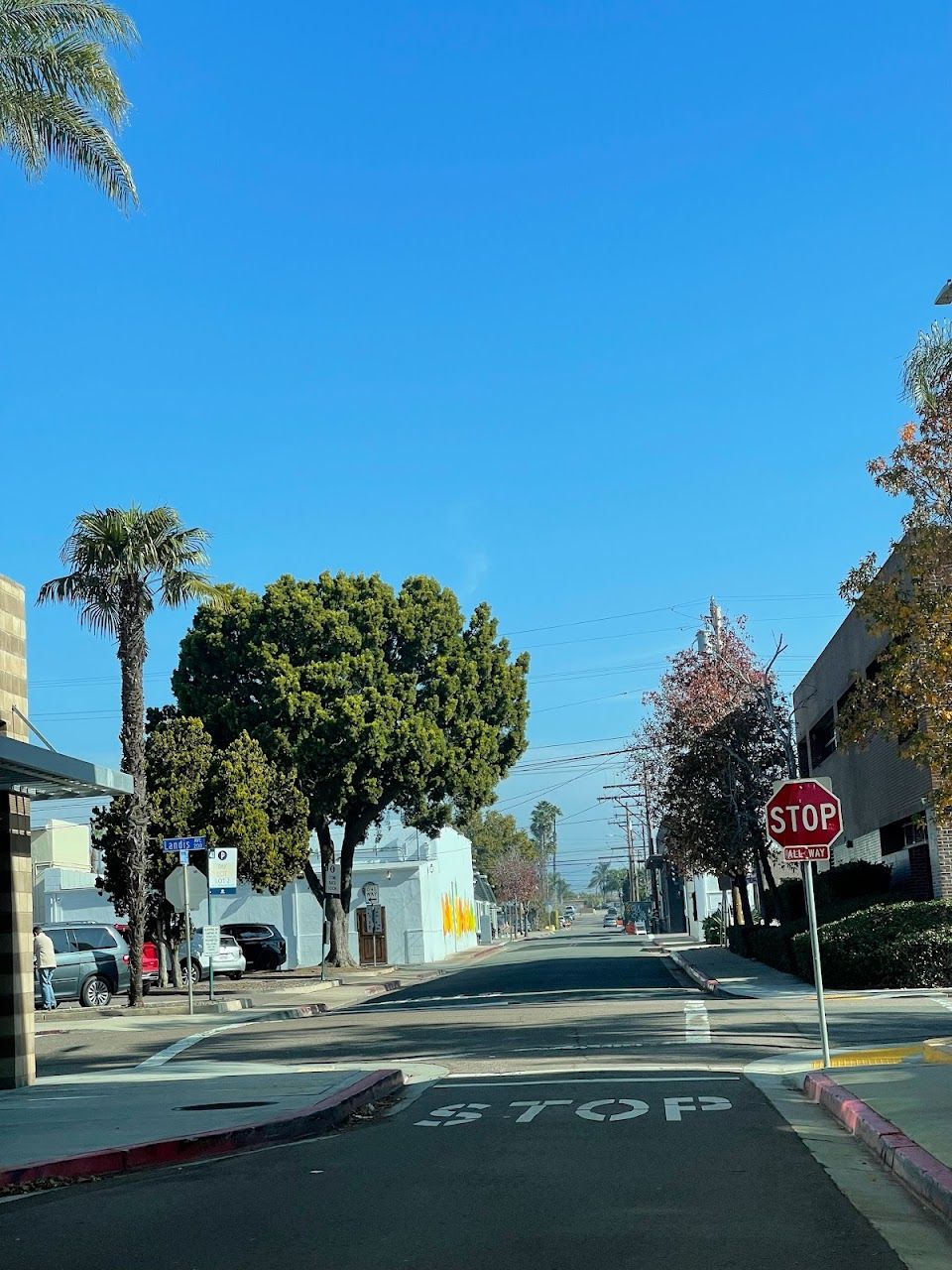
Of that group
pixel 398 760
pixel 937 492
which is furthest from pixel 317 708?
pixel 937 492

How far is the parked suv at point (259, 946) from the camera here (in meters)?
50.8

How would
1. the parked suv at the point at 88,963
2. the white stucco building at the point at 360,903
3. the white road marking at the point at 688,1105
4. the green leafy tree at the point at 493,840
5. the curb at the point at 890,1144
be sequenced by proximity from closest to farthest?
the curb at the point at 890,1144
the white road marking at the point at 688,1105
the parked suv at the point at 88,963
the white stucco building at the point at 360,903
the green leafy tree at the point at 493,840

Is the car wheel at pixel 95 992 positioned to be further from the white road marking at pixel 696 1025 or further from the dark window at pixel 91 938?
the white road marking at pixel 696 1025

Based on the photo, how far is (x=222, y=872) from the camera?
102 feet

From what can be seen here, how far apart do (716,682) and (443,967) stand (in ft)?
61.5

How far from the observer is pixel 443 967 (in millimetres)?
52156

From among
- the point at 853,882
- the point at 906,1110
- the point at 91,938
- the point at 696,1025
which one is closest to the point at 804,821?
the point at 906,1110

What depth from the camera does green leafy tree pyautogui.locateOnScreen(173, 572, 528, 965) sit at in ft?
148

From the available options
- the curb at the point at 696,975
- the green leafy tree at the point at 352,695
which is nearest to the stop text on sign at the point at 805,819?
the curb at the point at 696,975

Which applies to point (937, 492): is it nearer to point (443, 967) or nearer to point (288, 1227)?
point (288, 1227)

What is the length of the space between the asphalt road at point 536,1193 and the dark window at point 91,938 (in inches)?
779

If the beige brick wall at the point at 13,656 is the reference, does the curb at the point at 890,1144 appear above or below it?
below

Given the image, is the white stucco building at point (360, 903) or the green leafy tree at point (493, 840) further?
the green leafy tree at point (493, 840)

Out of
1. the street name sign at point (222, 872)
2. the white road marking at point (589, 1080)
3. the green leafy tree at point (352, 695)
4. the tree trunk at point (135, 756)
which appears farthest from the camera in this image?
the green leafy tree at point (352, 695)
